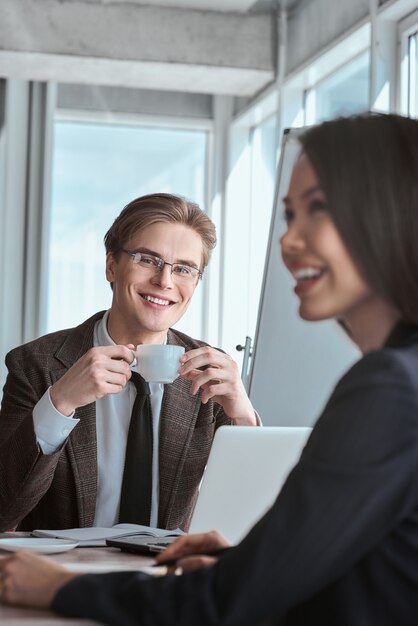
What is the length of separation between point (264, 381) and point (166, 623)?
10.2 feet

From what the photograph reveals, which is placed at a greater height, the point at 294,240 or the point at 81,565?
the point at 294,240

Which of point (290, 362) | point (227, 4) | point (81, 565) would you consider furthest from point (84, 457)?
point (227, 4)

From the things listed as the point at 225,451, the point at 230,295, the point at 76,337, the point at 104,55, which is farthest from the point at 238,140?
the point at 225,451

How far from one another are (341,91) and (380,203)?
501 cm

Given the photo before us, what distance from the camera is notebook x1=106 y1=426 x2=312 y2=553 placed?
5.57ft

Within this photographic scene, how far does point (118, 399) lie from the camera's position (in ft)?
7.63

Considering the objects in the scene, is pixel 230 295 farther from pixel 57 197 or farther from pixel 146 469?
pixel 146 469

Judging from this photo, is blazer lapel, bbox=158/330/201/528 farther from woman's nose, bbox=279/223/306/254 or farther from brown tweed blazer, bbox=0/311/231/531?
woman's nose, bbox=279/223/306/254

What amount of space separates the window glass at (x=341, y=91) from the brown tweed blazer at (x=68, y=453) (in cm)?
306

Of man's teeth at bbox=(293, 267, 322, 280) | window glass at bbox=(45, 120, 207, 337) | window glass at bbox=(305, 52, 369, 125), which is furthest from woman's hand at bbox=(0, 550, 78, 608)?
window glass at bbox=(45, 120, 207, 337)

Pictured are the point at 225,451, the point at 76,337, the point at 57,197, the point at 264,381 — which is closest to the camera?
the point at 225,451

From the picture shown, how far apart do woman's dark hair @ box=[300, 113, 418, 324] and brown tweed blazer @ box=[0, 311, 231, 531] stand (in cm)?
122

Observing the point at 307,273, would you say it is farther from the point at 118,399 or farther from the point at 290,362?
the point at 290,362

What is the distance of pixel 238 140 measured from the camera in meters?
7.46
